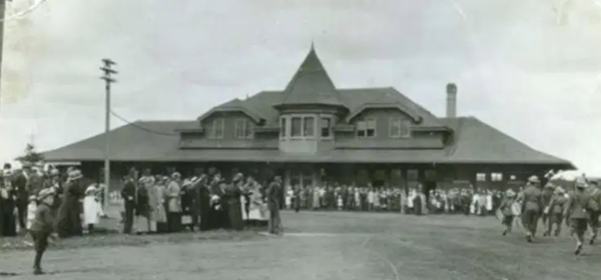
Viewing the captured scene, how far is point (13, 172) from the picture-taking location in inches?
746

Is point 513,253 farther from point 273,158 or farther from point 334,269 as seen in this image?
point 273,158

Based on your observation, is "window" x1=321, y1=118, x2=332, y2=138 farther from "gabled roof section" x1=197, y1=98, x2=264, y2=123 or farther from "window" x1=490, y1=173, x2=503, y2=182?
"window" x1=490, y1=173, x2=503, y2=182

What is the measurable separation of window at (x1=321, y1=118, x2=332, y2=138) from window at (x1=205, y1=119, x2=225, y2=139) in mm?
5651

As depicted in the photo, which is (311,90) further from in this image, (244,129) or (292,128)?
(244,129)

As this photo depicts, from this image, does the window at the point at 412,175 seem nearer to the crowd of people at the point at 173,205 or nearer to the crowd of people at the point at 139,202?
the crowd of people at the point at 173,205

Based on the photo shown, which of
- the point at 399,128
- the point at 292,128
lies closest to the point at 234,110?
the point at 292,128

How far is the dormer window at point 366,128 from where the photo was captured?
4233cm

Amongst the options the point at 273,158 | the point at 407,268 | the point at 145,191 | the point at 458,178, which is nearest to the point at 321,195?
the point at 273,158

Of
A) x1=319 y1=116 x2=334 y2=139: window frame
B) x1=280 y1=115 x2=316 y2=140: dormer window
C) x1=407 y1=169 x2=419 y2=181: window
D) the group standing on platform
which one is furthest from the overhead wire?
x1=319 y1=116 x2=334 y2=139: window frame

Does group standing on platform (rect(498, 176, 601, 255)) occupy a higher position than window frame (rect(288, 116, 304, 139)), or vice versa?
window frame (rect(288, 116, 304, 139))

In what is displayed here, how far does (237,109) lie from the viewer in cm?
4438

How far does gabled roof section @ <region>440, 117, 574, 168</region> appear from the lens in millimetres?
37531

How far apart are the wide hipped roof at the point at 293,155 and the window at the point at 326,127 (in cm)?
117

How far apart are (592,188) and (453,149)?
21715mm
